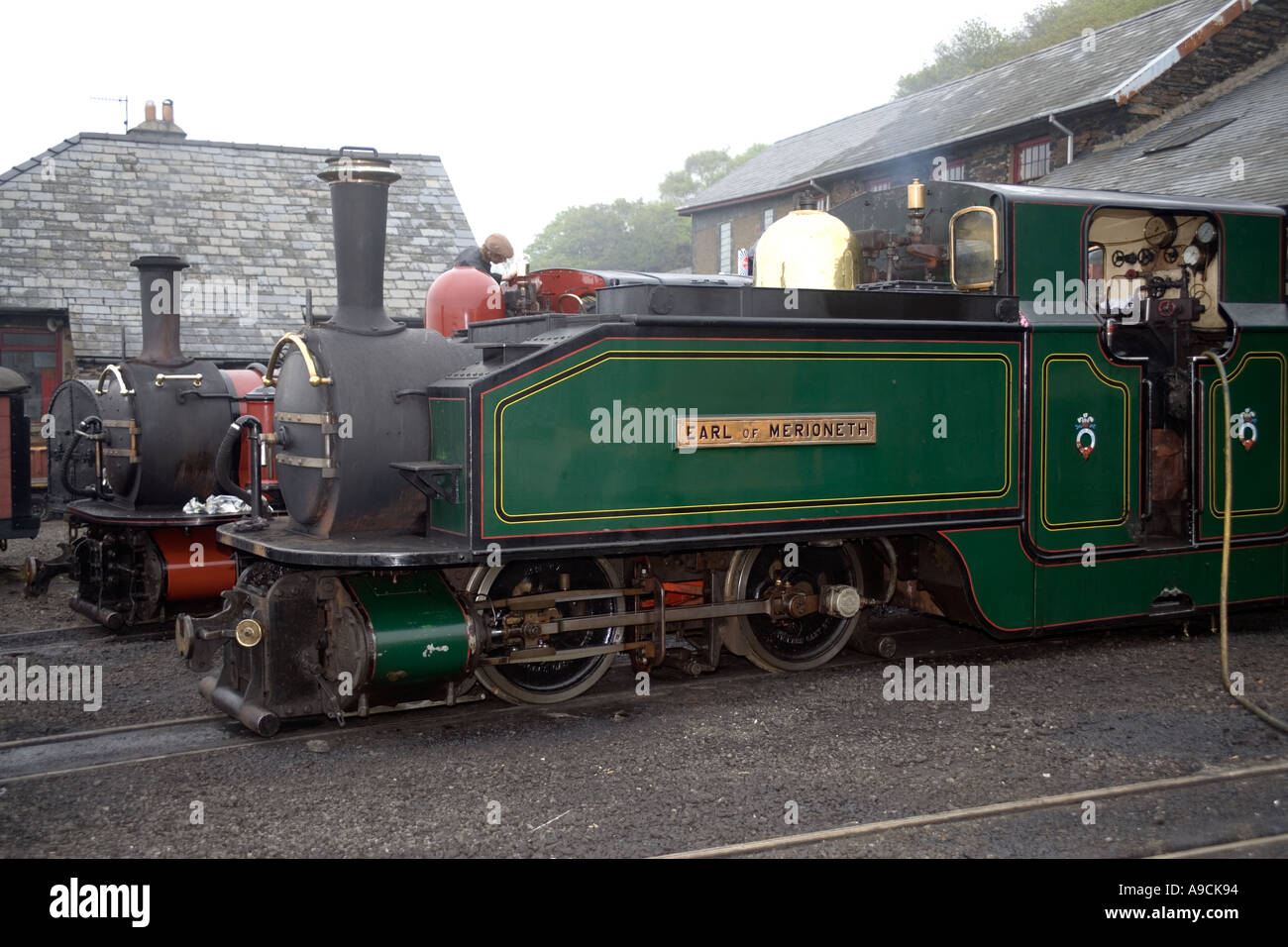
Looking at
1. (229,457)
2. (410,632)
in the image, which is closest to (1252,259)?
(410,632)

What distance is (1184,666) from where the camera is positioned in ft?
23.8

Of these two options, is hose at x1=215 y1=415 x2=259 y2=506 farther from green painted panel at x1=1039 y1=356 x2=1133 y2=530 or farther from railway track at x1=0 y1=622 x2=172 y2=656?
green painted panel at x1=1039 y1=356 x2=1133 y2=530

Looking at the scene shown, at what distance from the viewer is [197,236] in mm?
18422

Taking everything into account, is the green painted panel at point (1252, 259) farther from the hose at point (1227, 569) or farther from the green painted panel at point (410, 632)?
the green painted panel at point (410, 632)

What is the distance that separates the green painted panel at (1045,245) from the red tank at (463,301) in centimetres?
316

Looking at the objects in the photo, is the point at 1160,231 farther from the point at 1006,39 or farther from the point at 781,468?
the point at 1006,39

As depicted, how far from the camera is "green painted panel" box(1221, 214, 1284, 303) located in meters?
8.02

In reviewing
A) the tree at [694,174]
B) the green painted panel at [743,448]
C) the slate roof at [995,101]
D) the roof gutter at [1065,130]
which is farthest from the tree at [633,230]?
the green painted panel at [743,448]

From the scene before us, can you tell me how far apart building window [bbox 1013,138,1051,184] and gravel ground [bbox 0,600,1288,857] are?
14274mm

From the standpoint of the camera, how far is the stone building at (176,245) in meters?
17.1

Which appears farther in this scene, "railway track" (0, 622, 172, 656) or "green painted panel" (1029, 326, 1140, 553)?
"railway track" (0, 622, 172, 656)

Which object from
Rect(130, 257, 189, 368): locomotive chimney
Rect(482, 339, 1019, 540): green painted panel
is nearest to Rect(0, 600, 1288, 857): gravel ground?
Rect(482, 339, 1019, 540): green painted panel

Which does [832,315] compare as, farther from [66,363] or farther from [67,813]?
[66,363]

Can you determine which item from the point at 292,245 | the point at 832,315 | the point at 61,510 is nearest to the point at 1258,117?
the point at 832,315
